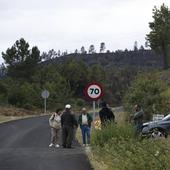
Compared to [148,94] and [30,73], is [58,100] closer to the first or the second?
[30,73]

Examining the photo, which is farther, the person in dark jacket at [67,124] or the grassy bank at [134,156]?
the person in dark jacket at [67,124]

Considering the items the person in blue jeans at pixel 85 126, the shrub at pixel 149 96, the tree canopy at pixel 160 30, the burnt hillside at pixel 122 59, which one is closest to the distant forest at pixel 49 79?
the tree canopy at pixel 160 30

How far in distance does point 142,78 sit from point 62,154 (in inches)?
800

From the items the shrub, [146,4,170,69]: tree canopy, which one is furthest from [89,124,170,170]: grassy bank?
[146,4,170,69]: tree canopy

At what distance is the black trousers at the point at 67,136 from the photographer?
25125 mm

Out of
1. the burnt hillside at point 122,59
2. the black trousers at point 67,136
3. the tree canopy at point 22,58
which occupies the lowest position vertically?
the black trousers at point 67,136

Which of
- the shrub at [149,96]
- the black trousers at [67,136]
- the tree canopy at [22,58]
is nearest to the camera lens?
the black trousers at [67,136]

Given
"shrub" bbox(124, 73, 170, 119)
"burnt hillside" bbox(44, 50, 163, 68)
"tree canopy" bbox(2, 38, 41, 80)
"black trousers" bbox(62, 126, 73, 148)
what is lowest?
"black trousers" bbox(62, 126, 73, 148)

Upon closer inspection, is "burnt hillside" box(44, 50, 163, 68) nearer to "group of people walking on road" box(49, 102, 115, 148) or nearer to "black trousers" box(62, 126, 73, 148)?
"group of people walking on road" box(49, 102, 115, 148)

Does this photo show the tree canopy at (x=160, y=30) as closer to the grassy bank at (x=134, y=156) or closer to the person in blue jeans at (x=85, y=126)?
the person in blue jeans at (x=85, y=126)

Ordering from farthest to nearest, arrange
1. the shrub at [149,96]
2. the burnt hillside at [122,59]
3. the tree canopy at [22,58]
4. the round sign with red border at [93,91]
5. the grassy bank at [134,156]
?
the burnt hillside at [122,59]
the tree canopy at [22,58]
the shrub at [149,96]
the round sign with red border at [93,91]
the grassy bank at [134,156]

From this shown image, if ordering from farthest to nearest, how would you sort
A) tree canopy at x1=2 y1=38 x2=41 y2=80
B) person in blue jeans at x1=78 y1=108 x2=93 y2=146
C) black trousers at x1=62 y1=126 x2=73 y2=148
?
tree canopy at x1=2 y1=38 x2=41 y2=80 → person in blue jeans at x1=78 y1=108 x2=93 y2=146 → black trousers at x1=62 y1=126 x2=73 y2=148

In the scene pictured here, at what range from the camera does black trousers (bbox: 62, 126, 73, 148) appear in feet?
82.4

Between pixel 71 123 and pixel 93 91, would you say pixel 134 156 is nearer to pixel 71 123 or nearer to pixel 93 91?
pixel 93 91
